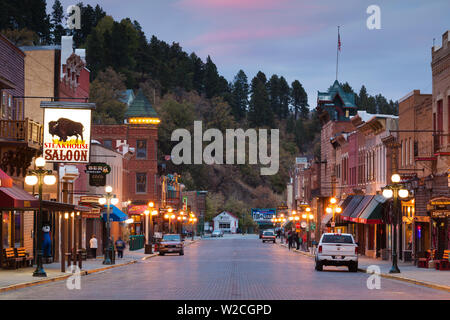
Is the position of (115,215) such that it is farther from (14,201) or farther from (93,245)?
(14,201)

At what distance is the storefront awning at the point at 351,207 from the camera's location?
211 ft

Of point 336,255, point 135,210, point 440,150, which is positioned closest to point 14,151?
point 336,255

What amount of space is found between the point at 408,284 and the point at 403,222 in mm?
21938

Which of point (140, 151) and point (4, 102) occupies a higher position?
point (4, 102)

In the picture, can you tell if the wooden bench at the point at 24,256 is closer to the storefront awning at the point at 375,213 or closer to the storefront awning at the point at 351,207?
the storefront awning at the point at 375,213

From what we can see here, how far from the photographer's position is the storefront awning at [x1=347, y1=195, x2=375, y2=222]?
195 ft

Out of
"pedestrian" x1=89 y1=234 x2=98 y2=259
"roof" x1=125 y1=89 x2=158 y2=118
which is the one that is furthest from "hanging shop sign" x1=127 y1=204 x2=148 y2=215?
"pedestrian" x1=89 y1=234 x2=98 y2=259

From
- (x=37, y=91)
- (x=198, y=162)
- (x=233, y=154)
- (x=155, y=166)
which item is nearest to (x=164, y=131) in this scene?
(x=198, y=162)

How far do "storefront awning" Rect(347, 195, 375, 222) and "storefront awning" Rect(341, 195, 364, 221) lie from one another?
0.79m

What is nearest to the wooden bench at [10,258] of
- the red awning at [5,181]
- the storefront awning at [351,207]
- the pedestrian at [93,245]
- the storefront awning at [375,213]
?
the red awning at [5,181]

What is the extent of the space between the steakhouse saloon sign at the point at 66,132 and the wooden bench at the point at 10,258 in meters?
4.94

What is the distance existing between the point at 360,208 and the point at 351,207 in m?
4.63

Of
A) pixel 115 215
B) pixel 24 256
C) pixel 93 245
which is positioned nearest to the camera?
pixel 24 256

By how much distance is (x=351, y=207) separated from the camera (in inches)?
2586
